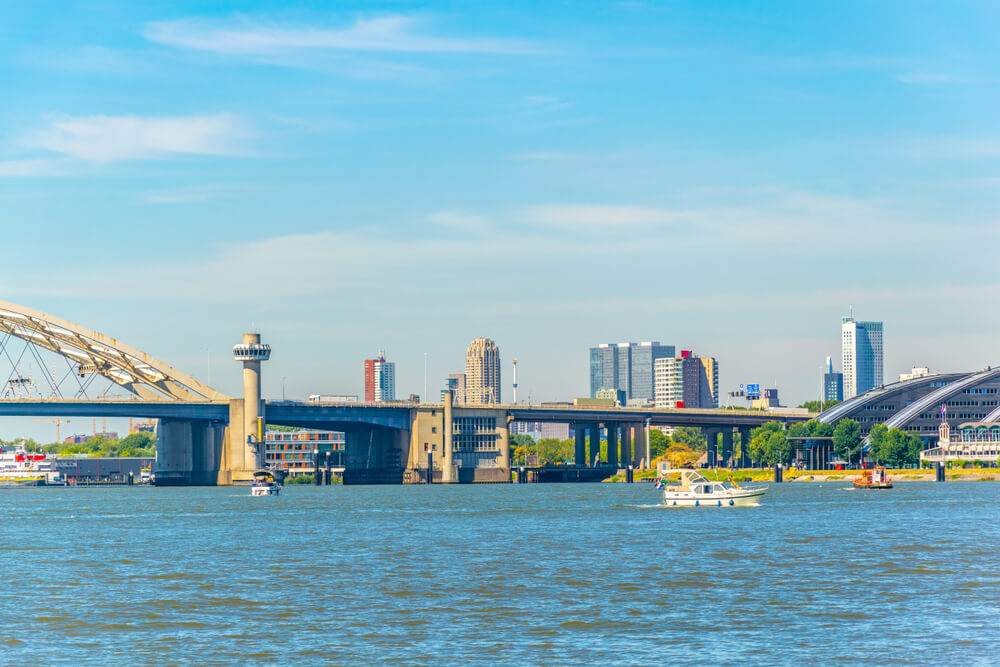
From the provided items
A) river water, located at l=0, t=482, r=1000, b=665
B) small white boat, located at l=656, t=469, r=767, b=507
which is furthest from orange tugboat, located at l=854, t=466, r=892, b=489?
river water, located at l=0, t=482, r=1000, b=665

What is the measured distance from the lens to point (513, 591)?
61500mm

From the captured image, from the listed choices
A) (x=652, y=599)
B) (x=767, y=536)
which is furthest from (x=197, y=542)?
(x=652, y=599)

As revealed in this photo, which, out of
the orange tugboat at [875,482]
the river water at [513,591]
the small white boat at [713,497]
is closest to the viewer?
the river water at [513,591]

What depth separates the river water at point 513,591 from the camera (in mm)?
46875

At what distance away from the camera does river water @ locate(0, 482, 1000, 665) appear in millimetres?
46875

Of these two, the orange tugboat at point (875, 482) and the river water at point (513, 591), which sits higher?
the river water at point (513, 591)

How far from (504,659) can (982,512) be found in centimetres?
8531

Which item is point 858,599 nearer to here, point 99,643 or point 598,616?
point 598,616

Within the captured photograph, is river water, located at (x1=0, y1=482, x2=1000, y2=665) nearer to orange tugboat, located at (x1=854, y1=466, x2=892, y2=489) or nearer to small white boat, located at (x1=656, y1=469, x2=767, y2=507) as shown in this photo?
small white boat, located at (x1=656, y1=469, x2=767, y2=507)

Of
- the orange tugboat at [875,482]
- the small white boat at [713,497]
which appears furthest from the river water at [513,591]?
the orange tugboat at [875,482]

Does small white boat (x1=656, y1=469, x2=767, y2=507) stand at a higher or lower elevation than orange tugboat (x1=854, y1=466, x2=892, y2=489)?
higher

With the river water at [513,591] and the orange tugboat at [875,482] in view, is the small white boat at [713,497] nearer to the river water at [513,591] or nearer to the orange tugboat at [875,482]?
the river water at [513,591]

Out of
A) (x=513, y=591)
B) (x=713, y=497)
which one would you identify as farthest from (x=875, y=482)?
(x=513, y=591)

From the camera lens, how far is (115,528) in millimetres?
111625
